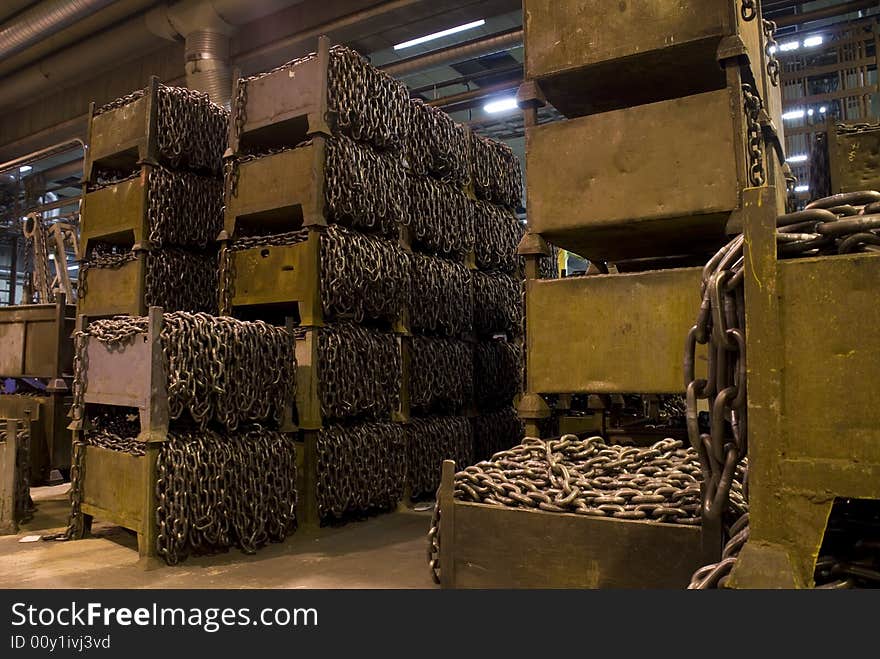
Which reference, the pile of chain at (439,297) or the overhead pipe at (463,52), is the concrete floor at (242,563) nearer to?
the pile of chain at (439,297)

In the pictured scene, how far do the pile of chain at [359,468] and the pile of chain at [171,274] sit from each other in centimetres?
232

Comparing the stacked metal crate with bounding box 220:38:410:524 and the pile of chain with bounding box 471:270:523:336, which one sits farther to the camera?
the pile of chain with bounding box 471:270:523:336

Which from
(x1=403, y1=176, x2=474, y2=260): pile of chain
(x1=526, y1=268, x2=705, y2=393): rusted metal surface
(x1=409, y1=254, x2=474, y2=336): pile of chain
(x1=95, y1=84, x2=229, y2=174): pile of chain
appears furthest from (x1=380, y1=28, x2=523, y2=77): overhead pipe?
(x1=526, y1=268, x2=705, y2=393): rusted metal surface

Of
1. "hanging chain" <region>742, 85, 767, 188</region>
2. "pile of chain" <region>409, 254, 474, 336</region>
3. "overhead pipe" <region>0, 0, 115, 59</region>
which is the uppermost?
"overhead pipe" <region>0, 0, 115, 59</region>

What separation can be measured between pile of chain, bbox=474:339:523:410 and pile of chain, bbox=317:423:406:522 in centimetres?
173

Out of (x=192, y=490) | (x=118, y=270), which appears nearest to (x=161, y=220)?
(x=118, y=270)

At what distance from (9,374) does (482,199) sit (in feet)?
21.7

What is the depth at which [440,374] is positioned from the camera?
25.4 ft

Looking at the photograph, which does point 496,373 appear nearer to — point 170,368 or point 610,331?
point 610,331

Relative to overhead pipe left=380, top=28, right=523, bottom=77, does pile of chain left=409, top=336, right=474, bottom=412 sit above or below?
below

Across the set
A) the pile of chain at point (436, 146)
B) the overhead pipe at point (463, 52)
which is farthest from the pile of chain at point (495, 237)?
the overhead pipe at point (463, 52)

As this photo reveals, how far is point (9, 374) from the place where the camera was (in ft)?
29.8

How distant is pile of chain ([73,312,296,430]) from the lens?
16.5ft

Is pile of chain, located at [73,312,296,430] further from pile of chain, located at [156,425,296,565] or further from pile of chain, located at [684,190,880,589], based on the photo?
pile of chain, located at [684,190,880,589]
